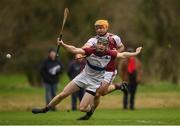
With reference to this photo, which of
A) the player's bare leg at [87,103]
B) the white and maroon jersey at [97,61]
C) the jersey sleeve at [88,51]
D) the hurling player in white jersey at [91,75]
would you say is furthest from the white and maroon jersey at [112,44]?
the player's bare leg at [87,103]

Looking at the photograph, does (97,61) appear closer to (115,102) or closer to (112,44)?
(112,44)

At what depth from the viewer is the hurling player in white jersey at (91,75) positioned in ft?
75.8

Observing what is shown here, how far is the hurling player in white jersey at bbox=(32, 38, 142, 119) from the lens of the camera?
23109 millimetres

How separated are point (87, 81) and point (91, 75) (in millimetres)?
195

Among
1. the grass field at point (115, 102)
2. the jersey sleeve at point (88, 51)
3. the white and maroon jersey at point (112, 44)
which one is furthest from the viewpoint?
the grass field at point (115, 102)

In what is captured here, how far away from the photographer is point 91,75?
78.1 feet

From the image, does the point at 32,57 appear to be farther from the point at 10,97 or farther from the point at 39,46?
the point at 10,97

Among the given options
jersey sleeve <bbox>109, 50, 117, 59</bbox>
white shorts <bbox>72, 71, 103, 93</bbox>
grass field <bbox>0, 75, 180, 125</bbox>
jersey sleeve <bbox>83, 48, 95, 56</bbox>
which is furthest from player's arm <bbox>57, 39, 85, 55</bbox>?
grass field <bbox>0, 75, 180, 125</bbox>

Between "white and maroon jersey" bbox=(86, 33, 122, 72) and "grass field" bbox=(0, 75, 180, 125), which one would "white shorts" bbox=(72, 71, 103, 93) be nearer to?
"white and maroon jersey" bbox=(86, 33, 122, 72)

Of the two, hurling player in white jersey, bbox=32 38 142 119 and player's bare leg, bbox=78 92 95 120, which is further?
player's bare leg, bbox=78 92 95 120

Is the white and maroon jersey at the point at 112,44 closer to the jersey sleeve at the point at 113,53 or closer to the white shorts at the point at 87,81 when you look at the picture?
the white shorts at the point at 87,81

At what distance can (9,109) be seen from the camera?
34219 mm

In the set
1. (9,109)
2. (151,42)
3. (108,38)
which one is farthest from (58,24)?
(108,38)

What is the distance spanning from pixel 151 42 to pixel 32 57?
22.2 ft
